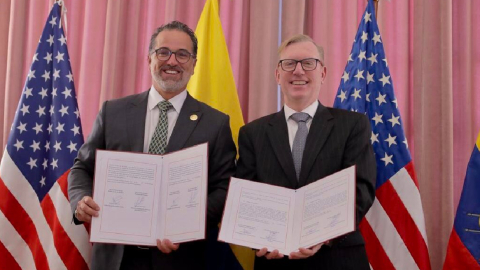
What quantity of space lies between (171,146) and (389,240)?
1508 mm

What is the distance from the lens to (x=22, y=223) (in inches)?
129

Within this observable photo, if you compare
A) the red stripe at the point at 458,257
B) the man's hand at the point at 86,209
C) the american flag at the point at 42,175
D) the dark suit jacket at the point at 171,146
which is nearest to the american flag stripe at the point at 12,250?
the american flag at the point at 42,175

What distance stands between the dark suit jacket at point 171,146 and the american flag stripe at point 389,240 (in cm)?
108

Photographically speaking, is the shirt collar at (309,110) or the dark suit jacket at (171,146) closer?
the dark suit jacket at (171,146)

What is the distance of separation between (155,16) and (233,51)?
70 cm

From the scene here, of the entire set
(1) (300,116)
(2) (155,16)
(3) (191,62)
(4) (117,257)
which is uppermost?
(2) (155,16)

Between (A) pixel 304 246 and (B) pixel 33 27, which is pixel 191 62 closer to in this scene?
(A) pixel 304 246

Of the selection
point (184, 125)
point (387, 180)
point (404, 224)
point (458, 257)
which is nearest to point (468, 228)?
point (458, 257)

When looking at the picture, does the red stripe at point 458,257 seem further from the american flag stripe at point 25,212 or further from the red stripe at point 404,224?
the american flag stripe at point 25,212

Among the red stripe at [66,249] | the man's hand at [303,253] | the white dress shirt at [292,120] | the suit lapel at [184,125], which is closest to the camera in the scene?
the man's hand at [303,253]

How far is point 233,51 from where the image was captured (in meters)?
3.96

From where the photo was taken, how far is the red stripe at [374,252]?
3.14m

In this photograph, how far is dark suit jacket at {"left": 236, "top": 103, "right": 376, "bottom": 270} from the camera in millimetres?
2412

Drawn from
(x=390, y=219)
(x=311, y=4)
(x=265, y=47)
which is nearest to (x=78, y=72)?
(x=265, y=47)
